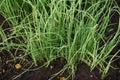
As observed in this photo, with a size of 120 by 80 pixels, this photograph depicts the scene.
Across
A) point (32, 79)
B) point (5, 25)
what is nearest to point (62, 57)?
point (32, 79)

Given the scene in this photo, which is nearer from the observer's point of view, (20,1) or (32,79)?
(32,79)

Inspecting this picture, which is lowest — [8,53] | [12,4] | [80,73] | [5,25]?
[80,73]

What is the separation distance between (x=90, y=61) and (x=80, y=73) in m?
0.09

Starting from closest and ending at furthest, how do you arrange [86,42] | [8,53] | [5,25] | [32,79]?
[86,42]
[32,79]
[8,53]
[5,25]

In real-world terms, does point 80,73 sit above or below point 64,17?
below

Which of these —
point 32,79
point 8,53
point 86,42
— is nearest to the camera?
point 86,42

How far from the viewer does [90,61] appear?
49.3 inches

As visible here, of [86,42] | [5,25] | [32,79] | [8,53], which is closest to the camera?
[86,42]

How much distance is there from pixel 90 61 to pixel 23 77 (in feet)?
1.13

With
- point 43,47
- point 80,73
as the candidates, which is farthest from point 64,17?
point 80,73

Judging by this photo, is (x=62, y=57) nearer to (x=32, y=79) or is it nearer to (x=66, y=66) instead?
(x=66, y=66)

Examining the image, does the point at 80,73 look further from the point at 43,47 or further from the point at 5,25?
the point at 5,25

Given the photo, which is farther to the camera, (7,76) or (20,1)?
(20,1)

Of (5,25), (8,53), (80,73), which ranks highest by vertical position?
(5,25)
